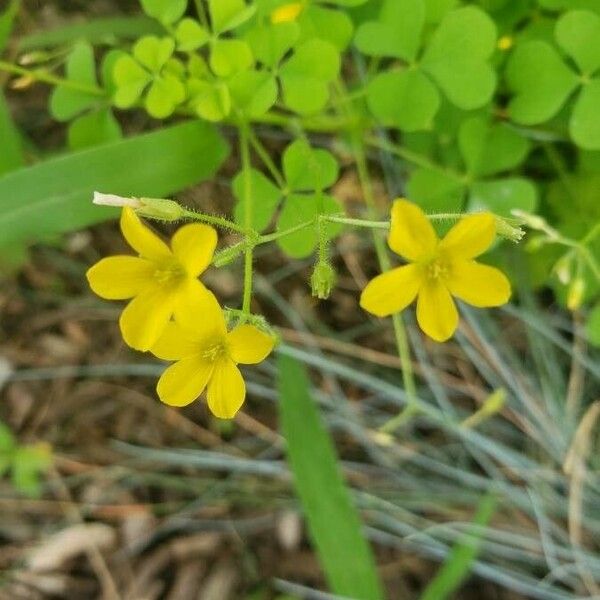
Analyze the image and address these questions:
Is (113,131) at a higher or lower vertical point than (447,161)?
higher

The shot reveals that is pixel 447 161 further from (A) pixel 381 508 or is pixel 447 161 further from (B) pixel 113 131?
(A) pixel 381 508

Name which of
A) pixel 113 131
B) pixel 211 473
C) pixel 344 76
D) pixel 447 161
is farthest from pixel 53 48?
pixel 211 473

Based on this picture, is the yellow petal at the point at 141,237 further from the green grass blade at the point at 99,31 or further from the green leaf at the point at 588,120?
the green grass blade at the point at 99,31

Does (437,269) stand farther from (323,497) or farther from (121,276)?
(323,497)

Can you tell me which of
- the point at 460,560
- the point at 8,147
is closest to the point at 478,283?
the point at 460,560

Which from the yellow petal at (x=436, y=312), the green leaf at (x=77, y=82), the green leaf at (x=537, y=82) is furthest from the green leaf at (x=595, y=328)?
A: the green leaf at (x=77, y=82)

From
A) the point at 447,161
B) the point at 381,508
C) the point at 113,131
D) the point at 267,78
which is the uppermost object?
the point at 267,78
